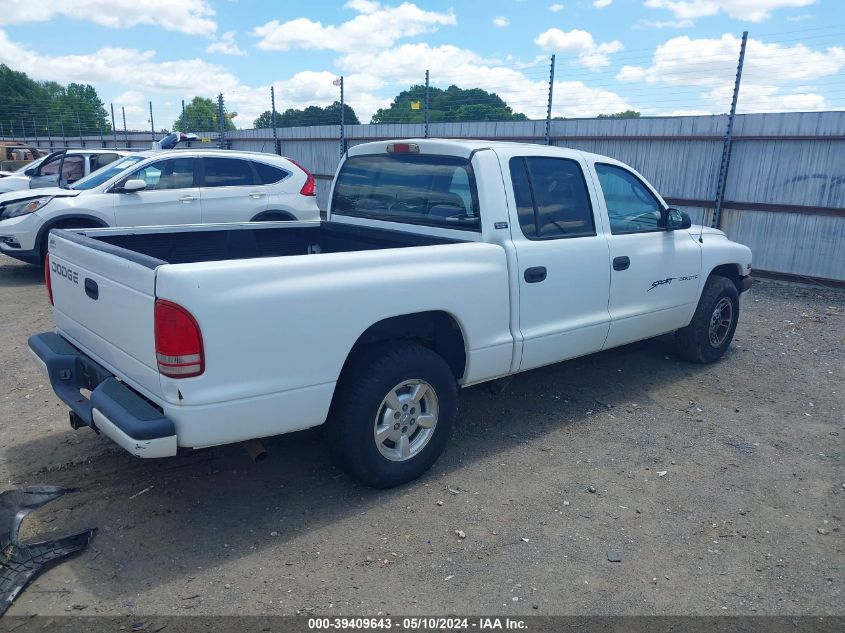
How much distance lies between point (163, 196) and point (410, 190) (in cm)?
585

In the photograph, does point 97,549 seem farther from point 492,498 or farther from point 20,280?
point 20,280

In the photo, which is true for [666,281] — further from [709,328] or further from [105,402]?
[105,402]

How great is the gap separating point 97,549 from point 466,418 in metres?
2.56

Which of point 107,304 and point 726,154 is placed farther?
point 726,154

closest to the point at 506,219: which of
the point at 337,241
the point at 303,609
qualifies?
the point at 337,241

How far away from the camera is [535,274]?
4273 millimetres

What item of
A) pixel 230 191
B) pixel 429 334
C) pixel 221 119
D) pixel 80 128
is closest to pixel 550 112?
pixel 230 191

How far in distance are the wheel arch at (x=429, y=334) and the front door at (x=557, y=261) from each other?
47 cm

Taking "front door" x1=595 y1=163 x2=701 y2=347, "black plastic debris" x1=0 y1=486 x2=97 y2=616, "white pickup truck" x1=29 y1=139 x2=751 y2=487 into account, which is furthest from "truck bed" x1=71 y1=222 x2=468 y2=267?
"black plastic debris" x1=0 y1=486 x2=97 y2=616

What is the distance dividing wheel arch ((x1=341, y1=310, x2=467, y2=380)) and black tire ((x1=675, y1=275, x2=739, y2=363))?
2.90 metres

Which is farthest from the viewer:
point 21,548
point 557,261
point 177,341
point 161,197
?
point 161,197

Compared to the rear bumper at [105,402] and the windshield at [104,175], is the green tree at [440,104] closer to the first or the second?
the windshield at [104,175]

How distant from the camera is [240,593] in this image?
296 cm

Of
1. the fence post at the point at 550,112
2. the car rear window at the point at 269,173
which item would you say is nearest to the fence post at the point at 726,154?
the fence post at the point at 550,112
